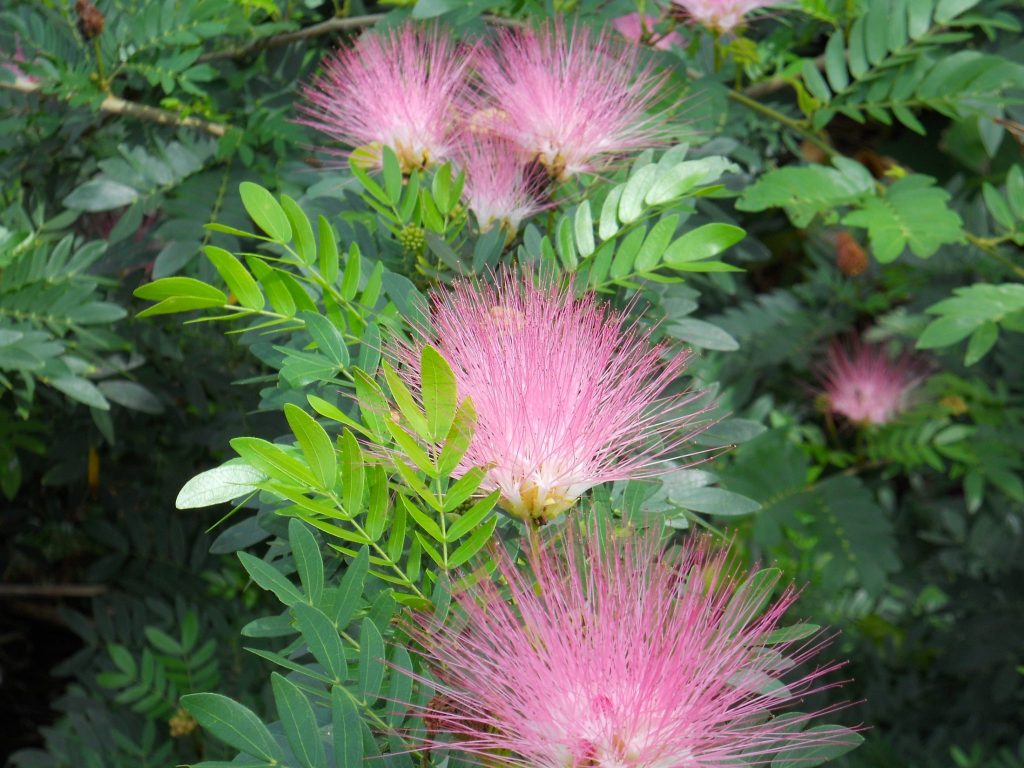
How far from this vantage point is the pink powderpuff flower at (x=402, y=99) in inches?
50.3

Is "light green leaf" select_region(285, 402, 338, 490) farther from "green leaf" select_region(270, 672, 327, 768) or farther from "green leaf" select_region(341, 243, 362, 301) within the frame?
"green leaf" select_region(341, 243, 362, 301)

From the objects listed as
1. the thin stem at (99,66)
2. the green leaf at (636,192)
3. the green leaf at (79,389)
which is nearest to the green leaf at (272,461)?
the green leaf at (636,192)

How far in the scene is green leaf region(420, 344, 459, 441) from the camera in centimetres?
74

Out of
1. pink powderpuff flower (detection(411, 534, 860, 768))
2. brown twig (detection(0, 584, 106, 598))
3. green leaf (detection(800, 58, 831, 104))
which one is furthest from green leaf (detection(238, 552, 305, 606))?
brown twig (detection(0, 584, 106, 598))

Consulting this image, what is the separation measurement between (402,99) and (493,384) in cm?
59

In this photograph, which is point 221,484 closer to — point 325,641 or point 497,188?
point 325,641

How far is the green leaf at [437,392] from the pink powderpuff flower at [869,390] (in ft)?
6.08

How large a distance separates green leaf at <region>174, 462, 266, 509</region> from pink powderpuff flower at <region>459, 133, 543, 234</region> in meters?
0.49

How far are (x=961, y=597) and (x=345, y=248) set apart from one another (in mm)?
1840

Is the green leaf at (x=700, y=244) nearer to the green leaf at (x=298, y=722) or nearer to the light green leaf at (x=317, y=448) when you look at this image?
the light green leaf at (x=317, y=448)

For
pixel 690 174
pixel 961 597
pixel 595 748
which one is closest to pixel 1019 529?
pixel 961 597

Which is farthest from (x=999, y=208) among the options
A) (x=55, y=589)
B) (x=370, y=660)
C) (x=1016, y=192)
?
(x=55, y=589)

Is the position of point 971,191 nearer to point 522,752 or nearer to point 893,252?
point 893,252

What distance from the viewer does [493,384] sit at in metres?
0.83
